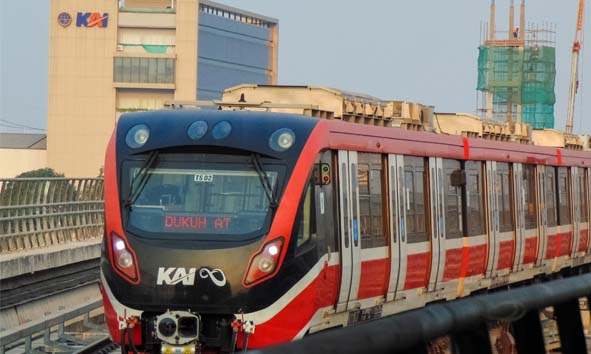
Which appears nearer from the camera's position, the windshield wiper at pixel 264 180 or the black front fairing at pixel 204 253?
the black front fairing at pixel 204 253

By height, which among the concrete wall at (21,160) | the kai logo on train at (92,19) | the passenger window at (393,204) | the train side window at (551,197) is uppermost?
the kai logo on train at (92,19)

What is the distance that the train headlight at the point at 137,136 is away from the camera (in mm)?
13273

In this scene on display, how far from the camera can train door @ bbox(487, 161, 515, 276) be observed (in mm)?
20766

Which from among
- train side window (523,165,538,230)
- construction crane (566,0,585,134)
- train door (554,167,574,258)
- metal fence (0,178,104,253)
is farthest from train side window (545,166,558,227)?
construction crane (566,0,585,134)

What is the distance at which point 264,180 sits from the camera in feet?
42.7

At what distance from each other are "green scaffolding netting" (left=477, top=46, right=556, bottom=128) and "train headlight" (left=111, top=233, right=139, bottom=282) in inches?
6220

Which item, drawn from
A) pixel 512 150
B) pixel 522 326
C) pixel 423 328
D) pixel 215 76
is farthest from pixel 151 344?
pixel 215 76

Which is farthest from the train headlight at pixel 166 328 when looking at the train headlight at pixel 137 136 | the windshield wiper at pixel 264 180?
the train headlight at pixel 137 136

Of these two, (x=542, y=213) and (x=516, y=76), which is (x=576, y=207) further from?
(x=516, y=76)

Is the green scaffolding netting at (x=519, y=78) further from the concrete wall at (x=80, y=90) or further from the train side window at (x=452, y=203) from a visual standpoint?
the train side window at (x=452, y=203)

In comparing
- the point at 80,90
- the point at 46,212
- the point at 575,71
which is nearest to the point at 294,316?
the point at 46,212

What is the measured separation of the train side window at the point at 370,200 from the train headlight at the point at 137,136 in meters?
2.31

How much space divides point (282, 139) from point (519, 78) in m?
160

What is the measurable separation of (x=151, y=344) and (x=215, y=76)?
148 m
